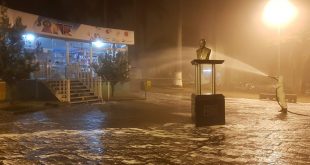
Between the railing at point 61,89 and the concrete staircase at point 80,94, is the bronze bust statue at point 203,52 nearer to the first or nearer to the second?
the railing at point 61,89

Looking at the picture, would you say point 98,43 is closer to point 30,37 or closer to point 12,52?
point 30,37

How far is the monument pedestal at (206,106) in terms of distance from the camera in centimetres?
1366

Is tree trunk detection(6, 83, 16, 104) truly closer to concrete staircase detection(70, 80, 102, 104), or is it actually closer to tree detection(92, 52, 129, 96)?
concrete staircase detection(70, 80, 102, 104)

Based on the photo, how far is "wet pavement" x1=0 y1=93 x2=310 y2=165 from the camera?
8.65m

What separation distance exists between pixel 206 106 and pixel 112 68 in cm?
1147

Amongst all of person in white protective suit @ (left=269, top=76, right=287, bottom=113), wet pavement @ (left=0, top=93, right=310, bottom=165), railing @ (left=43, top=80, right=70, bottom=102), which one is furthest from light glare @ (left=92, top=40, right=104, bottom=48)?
person in white protective suit @ (left=269, top=76, right=287, bottom=113)

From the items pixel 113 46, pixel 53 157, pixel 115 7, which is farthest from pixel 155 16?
pixel 53 157

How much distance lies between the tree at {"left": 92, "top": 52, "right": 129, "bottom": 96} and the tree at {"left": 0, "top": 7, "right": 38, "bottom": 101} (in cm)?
671

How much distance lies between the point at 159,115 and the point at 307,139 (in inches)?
279

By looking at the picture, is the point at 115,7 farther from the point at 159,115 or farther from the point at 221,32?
the point at 159,115

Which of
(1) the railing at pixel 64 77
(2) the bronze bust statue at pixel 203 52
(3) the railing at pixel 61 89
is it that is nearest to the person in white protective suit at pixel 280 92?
(2) the bronze bust statue at pixel 203 52

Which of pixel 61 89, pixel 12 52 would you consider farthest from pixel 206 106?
pixel 61 89

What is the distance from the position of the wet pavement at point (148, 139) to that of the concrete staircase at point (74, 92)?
13.1 feet

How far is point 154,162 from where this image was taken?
822cm
